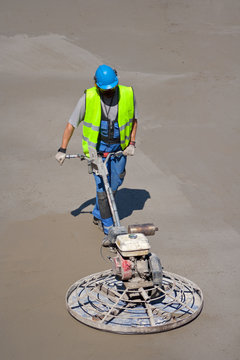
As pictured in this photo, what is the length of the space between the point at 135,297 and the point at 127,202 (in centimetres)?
260

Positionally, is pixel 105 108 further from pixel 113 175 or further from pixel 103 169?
pixel 113 175

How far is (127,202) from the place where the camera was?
7211 millimetres

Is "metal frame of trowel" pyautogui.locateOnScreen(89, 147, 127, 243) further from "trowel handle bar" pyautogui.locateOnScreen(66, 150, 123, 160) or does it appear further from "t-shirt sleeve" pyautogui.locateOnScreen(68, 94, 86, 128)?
"t-shirt sleeve" pyautogui.locateOnScreen(68, 94, 86, 128)

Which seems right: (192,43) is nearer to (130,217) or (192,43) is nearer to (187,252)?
(130,217)

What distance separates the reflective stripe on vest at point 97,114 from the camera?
5.92 m

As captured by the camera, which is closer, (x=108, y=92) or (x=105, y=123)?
(x=108, y=92)

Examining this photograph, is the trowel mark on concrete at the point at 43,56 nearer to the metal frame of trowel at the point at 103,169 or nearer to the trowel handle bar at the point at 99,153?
the trowel handle bar at the point at 99,153

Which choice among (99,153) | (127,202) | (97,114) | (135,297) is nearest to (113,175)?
(99,153)

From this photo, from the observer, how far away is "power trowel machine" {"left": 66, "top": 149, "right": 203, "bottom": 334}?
439cm

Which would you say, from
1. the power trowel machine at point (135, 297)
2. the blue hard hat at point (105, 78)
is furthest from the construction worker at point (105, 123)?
the power trowel machine at point (135, 297)

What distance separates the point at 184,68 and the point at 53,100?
3.41 m

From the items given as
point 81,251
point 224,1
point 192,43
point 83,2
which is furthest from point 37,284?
point 224,1

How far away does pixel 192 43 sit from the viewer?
1359 centimetres

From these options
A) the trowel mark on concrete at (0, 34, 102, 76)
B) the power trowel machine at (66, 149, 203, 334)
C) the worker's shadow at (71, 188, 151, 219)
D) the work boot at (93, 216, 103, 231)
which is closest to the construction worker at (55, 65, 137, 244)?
the work boot at (93, 216, 103, 231)
